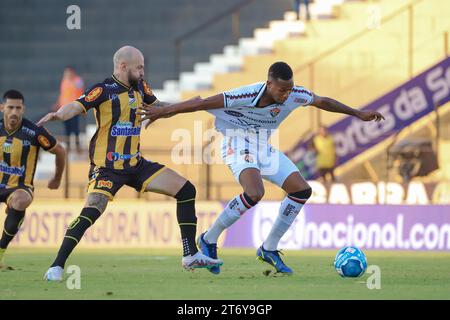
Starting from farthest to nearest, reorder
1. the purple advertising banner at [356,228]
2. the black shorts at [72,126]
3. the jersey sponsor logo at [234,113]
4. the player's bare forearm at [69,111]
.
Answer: the black shorts at [72,126]
the purple advertising banner at [356,228]
the jersey sponsor logo at [234,113]
the player's bare forearm at [69,111]

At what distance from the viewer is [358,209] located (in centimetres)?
1847

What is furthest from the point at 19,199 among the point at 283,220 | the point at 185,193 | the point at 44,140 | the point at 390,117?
the point at 390,117

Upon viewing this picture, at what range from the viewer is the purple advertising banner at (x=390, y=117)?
74.4 feet

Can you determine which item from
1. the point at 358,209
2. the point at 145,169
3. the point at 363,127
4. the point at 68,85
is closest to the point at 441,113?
the point at 363,127

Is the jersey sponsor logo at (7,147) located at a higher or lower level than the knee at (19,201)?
higher

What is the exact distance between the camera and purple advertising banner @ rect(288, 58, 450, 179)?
2267 cm

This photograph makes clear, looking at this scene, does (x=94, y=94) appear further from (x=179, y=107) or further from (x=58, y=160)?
(x=58, y=160)

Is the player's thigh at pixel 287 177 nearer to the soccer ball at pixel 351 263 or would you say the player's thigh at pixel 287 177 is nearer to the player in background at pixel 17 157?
the soccer ball at pixel 351 263

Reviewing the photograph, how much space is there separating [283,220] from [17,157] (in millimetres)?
3001

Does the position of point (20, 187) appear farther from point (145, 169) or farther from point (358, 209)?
point (358, 209)

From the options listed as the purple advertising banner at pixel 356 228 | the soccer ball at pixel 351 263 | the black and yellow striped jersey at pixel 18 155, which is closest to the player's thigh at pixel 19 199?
the black and yellow striped jersey at pixel 18 155

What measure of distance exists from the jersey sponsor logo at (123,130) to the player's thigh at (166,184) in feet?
1.55

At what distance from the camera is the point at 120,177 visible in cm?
1109

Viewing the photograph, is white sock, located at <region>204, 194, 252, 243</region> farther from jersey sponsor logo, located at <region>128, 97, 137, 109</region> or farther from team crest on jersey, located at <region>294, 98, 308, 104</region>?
jersey sponsor logo, located at <region>128, 97, 137, 109</region>
